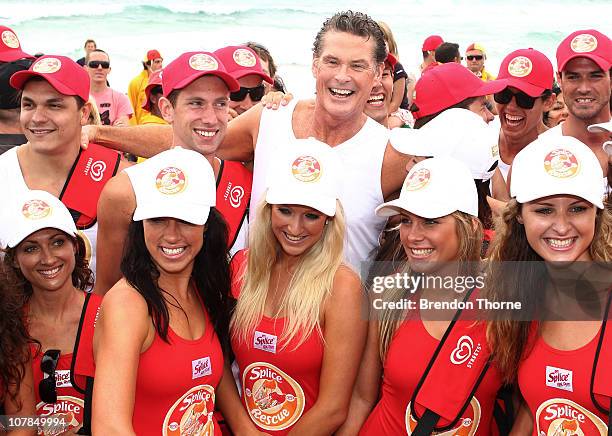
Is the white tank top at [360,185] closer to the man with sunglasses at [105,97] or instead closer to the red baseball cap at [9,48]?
the red baseball cap at [9,48]

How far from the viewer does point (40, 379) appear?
3.24 meters

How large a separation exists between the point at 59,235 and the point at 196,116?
2.96ft

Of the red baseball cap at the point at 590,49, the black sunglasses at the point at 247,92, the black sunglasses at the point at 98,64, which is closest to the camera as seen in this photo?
the red baseball cap at the point at 590,49

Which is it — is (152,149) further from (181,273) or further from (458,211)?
(458,211)

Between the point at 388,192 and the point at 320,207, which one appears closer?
the point at 320,207

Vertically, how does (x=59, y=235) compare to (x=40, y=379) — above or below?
above

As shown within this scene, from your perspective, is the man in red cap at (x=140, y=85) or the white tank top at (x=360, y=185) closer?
the white tank top at (x=360, y=185)

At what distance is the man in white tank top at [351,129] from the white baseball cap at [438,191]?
24.8 inches

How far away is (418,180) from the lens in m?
3.25

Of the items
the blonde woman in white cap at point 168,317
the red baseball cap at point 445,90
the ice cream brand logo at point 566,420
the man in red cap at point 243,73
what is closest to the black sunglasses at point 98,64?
the man in red cap at point 243,73

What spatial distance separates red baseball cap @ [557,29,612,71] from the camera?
15.5ft

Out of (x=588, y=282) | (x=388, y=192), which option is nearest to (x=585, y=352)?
(x=588, y=282)

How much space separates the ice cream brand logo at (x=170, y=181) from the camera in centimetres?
294

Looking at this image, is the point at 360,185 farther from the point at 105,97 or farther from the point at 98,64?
the point at 98,64
